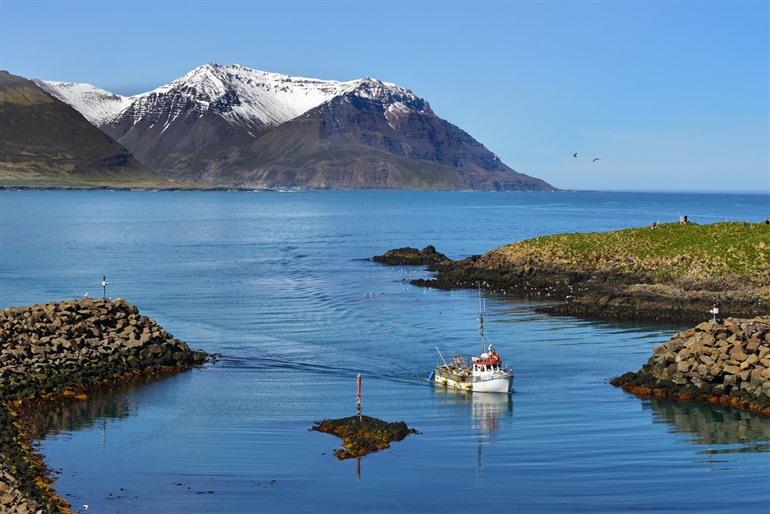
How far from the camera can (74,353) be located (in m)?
48.6

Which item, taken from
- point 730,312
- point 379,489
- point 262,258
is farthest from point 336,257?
point 379,489

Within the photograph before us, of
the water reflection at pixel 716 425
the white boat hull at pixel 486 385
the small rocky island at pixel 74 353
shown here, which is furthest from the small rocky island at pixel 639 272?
the small rocky island at pixel 74 353

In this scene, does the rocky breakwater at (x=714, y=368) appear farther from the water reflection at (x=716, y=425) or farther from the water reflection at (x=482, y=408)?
the water reflection at (x=482, y=408)

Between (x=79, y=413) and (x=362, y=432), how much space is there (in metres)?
12.6

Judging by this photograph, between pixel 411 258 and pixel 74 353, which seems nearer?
pixel 74 353

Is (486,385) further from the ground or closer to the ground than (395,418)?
further from the ground

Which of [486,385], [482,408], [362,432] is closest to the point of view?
[362,432]

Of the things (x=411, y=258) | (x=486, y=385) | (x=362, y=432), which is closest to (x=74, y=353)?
(x=362, y=432)

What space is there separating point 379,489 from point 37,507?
10475 millimetres

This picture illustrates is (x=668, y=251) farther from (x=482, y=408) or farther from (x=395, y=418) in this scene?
(x=395, y=418)

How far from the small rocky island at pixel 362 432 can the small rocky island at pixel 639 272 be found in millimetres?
32255

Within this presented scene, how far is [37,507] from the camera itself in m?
27.0

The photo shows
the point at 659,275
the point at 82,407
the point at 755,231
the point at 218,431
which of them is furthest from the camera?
the point at 755,231

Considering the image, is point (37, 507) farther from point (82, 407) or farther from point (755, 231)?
point (755, 231)
